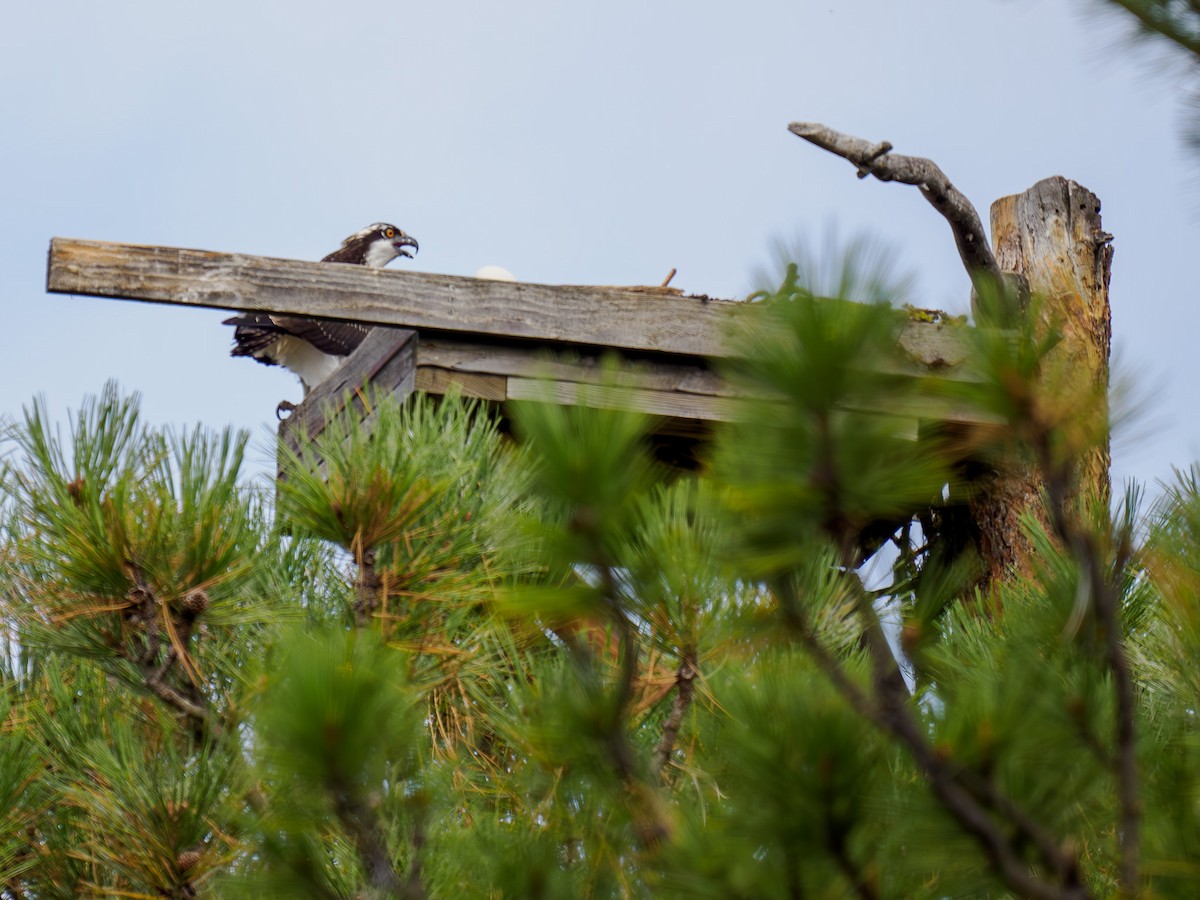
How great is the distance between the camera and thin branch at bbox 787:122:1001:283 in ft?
11.2

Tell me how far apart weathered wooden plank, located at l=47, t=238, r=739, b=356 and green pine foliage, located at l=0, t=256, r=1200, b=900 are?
1.38 feet

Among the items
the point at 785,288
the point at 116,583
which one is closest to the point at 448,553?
the point at 116,583

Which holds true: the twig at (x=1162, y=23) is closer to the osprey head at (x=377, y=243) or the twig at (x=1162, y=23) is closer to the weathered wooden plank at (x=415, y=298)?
the weathered wooden plank at (x=415, y=298)

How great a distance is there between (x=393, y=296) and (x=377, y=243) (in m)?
4.62

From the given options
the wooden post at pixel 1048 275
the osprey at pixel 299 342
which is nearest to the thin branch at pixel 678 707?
the wooden post at pixel 1048 275

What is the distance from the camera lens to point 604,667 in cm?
212

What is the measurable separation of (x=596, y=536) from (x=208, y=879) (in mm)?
1178

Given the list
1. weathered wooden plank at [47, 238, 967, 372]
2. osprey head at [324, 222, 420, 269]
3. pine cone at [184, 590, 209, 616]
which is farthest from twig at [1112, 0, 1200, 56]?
osprey head at [324, 222, 420, 269]

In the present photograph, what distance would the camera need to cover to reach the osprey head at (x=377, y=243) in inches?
305

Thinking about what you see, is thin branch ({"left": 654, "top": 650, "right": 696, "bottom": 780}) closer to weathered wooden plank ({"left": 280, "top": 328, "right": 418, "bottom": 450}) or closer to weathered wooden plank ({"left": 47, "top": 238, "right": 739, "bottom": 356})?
weathered wooden plank ({"left": 47, "top": 238, "right": 739, "bottom": 356})

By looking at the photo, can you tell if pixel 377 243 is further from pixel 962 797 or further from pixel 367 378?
pixel 962 797

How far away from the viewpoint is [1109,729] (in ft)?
5.63

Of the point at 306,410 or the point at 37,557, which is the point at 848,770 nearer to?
the point at 37,557

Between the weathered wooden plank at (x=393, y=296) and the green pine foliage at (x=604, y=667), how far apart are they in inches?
16.6
